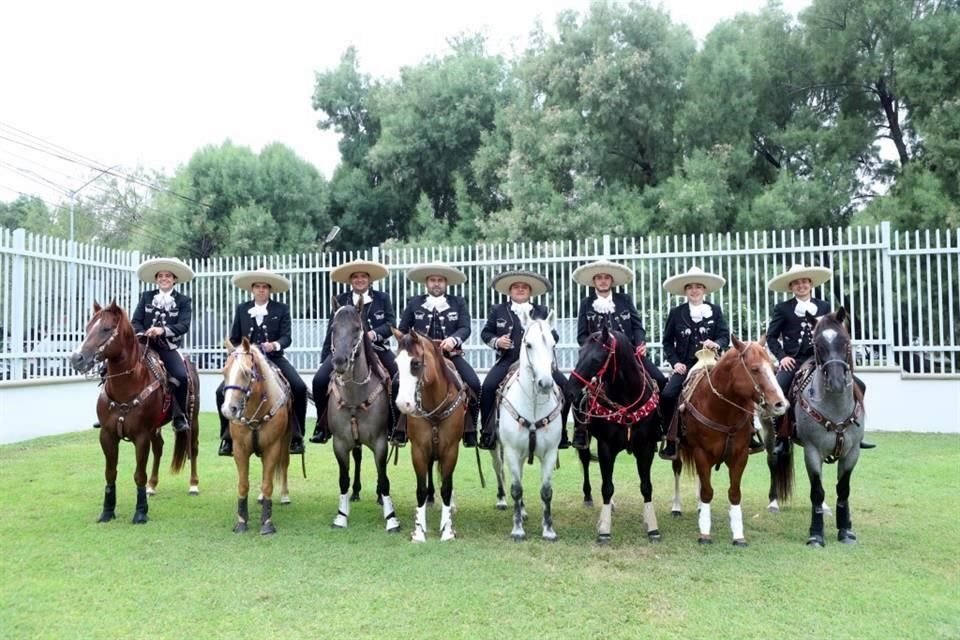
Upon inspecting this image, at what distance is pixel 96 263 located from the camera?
13.4 meters

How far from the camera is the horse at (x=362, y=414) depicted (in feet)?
21.1

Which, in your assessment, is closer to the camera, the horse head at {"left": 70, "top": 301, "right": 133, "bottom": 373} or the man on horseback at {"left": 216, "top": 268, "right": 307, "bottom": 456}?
the horse head at {"left": 70, "top": 301, "right": 133, "bottom": 373}

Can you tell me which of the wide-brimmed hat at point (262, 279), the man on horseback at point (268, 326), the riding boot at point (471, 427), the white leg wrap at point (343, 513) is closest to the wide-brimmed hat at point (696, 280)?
the riding boot at point (471, 427)

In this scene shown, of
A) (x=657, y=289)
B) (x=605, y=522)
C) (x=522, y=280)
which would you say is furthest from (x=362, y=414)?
(x=657, y=289)

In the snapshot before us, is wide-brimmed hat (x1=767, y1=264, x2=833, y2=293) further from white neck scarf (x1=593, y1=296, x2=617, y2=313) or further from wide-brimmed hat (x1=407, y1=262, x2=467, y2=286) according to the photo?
wide-brimmed hat (x1=407, y1=262, x2=467, y2=286)

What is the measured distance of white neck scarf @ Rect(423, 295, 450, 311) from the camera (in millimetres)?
7277

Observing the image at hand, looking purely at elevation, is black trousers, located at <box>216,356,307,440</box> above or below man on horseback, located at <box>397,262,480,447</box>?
below

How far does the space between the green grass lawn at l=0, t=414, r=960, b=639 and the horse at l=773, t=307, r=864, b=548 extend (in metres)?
0.30

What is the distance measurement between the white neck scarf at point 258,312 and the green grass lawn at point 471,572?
6.71 ft

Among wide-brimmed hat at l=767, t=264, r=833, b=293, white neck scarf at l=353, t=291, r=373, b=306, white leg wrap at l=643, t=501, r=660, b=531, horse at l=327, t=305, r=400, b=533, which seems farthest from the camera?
white neck scarf at l=353, t=291, r=373, b=306

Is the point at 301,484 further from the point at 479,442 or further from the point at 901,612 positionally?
the point at 901,612

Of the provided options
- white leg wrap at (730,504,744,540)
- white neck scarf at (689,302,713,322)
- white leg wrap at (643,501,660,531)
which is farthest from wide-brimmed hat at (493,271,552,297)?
white leg wrap at (730,504,744,540)

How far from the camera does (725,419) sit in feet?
19.7

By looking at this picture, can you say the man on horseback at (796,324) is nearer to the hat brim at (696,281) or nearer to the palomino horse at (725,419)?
the hat brim at (696,281)
